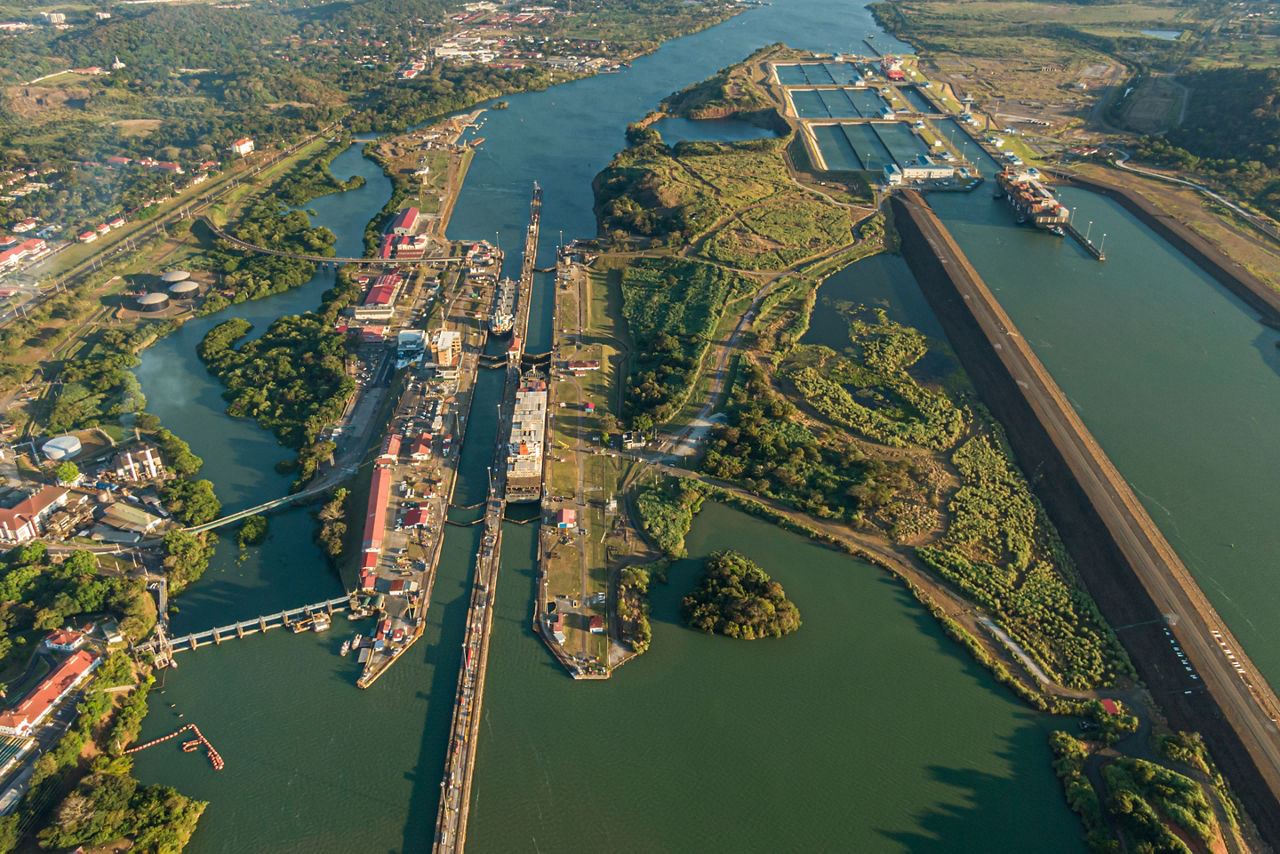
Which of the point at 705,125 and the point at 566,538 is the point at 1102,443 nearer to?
the point at 566,538

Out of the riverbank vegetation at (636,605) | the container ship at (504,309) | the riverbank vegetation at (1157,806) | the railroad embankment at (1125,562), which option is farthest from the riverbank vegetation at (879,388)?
the riverbank vegetation at (1157,806)

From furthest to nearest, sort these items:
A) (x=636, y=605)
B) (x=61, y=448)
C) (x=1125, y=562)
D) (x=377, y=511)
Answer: (x=61, y=448) < (x=377, y=511) < (x=1125, y=562) < (x=636, y=605)

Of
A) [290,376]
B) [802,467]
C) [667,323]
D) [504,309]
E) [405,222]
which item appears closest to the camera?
[802,467]

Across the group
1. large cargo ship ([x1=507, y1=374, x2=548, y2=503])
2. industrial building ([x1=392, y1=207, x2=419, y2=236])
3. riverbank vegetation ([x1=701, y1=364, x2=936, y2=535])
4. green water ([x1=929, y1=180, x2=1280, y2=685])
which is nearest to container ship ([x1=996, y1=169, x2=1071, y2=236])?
green water ([x1=929, y1=180, x2=1280, y2=685])

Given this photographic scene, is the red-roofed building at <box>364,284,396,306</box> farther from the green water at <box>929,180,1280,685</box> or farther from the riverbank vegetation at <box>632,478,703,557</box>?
the green water at <box>929,180,1280,685</box>

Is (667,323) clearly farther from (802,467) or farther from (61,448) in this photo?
(61,448)

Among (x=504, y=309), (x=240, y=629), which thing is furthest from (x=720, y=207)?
(x=240, y=629)
